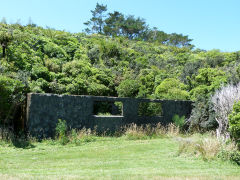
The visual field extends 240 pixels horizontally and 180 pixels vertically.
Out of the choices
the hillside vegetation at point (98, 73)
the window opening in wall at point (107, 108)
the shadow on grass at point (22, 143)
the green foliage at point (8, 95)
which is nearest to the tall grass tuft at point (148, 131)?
the hillside vegetation at point (98, 73)

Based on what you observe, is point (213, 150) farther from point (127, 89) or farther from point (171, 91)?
point (127, 89)

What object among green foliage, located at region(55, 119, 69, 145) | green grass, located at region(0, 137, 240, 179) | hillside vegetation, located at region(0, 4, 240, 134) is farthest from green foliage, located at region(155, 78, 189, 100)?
green foliage, located at region(55, 119, 69, 145)

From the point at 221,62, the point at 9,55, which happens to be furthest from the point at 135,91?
the point at 221,62

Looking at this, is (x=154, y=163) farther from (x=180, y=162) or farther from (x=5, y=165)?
(x=5, y=165)

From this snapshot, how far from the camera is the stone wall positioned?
11594 mm

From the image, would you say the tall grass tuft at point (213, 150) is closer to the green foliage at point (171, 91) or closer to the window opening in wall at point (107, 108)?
the green foliage at point (171, 91)

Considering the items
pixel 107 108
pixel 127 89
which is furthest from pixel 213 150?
pixel 127 89

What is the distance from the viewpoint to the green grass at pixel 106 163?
6820 mm

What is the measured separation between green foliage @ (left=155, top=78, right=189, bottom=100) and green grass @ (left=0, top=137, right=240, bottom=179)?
5906 millimetres

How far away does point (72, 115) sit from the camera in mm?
12375

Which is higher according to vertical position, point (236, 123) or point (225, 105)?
point (225, 105)

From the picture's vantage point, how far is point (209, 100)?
43.9 ft

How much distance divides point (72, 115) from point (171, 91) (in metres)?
7.39

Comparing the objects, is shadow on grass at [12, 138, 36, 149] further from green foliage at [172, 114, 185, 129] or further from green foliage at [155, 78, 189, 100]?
green foliage at [155, 78, 189, 100]
